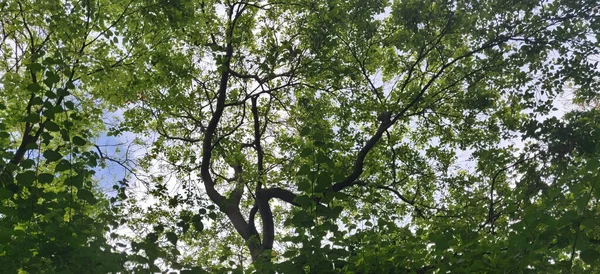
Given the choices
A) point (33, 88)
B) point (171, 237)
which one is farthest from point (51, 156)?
point (171, 237)

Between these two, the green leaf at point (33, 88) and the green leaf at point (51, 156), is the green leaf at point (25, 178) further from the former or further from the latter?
the green leaf at point (33, 88)

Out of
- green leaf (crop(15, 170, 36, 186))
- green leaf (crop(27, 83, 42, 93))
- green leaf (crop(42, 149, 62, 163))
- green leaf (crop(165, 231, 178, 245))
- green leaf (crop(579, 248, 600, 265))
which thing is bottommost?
green leaf (crop(579, 248, 600, 265))

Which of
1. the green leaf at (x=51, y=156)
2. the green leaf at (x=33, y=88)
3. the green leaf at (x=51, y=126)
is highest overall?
the green leaf at (x=33, y=88)

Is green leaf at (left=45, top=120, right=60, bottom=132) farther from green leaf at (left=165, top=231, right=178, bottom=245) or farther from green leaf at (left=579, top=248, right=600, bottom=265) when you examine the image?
green leaf at (left=579, top=248, right=600, bottom=265)

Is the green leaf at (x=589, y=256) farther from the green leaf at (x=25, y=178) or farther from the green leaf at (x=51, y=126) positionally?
the green leaf at (x=25, y=178)

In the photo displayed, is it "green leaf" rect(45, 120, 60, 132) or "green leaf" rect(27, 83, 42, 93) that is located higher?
"green leaf" rect(27, 83, 42, 93)

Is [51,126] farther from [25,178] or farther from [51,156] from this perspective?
[25,178]

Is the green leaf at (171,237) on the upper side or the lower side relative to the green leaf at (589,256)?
upper

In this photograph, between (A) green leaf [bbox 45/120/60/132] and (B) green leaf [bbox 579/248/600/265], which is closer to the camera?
(B) green leaf [bbox 579/248/600/265]

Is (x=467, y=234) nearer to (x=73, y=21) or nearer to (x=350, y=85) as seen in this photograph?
(x=73, y=21)

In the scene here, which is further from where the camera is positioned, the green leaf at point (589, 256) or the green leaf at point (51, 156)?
the green leaf at point (51, 156)

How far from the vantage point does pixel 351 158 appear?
11992mm

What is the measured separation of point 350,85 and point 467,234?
8654mm

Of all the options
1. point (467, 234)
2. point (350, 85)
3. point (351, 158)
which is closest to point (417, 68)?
point (350, 85)
